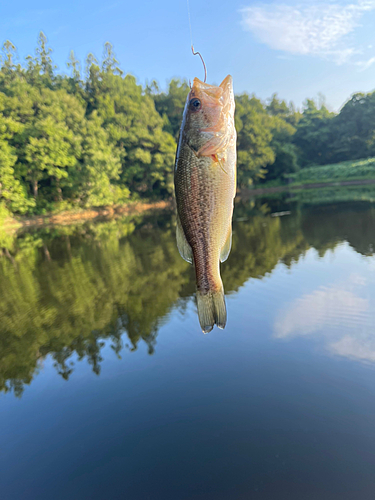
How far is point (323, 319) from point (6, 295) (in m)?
11.9

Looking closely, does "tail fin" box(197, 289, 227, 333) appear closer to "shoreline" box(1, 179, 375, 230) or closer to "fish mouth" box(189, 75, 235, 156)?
"fish mouth" box(189, 75, 235, 156)

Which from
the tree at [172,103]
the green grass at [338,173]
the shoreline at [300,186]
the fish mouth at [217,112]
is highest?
the tree at [172,103]

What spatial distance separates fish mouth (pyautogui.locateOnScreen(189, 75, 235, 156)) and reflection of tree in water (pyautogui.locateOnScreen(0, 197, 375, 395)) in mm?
6946

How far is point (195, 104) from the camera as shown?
2.02m

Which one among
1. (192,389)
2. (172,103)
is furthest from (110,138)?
(192,389)

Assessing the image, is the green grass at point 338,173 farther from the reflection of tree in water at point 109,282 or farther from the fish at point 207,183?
the fish at point 207,183

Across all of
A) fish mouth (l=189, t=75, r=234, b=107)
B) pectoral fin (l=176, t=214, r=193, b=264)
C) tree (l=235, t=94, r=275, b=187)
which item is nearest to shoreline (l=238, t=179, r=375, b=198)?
tree (l=235, t=94, r=275, b=187)

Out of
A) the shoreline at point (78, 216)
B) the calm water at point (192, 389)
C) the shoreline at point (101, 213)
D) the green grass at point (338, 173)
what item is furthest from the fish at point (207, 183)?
the green grass at point (338, 173)

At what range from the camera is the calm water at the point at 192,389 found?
4.69 metres

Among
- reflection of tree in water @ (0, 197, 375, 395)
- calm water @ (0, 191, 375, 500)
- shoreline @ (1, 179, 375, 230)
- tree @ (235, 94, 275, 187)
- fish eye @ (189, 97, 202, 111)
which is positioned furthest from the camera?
tree @ (235, 94, 275, 187)

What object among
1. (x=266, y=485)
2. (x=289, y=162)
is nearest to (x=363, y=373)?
(x=266, y=485)

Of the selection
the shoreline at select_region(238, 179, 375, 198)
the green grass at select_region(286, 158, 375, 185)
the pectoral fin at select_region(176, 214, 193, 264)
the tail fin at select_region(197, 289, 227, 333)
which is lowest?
the shoreline at select_region(238, 179, 375, 198)

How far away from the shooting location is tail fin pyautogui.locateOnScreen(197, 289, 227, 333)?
1.97m

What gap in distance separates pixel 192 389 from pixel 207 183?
17.9 feet
